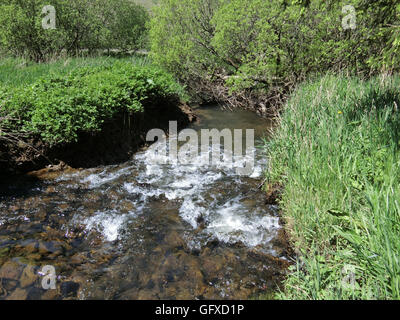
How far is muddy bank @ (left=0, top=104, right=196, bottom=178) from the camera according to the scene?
453 centimetres

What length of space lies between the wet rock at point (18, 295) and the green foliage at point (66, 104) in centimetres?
272

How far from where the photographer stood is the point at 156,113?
752 cm

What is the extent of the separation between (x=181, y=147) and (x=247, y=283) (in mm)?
4339

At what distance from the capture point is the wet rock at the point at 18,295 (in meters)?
2.38

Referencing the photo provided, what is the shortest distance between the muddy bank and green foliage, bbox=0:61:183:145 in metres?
0.21

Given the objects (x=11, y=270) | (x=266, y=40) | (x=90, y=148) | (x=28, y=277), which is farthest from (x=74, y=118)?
(x=266, y=40)

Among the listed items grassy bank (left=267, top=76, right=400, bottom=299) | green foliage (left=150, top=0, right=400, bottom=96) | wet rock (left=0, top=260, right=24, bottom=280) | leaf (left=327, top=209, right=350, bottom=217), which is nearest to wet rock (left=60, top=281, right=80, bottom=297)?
wet rock (left=0, top=260, right=24, bottom=280)

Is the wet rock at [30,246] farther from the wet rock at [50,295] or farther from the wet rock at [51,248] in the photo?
the wet rock at [50,295]

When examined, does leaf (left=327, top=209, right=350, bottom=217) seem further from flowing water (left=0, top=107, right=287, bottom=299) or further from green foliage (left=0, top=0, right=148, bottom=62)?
green foliage (left=0, top=0, right=148, bottom=62)

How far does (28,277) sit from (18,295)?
191 millimetres

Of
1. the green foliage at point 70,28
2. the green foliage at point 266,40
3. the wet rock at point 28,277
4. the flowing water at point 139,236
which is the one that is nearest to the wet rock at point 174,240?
the flowing water at point 139,236

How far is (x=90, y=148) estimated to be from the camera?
527 cm

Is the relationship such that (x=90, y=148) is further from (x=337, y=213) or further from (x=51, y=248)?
(x=337, y=213)
